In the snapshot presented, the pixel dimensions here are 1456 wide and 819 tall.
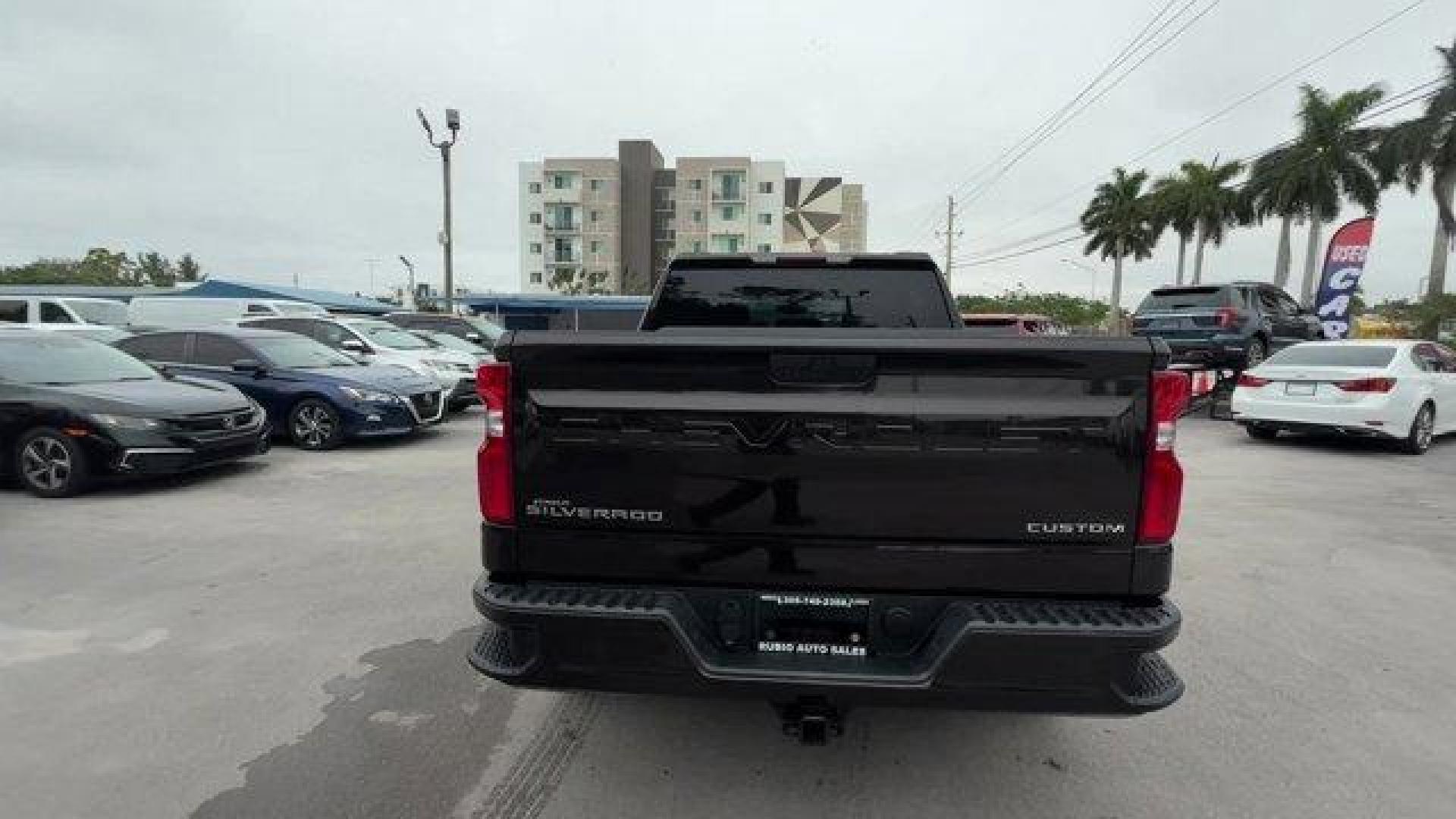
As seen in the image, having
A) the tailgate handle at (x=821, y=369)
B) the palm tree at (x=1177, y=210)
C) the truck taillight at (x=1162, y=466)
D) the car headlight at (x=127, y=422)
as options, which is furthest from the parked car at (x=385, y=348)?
the palm tree at (x=1177, y=210)

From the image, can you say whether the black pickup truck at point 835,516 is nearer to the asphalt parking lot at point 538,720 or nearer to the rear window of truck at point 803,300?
the asphalt parking lot at point 538,720

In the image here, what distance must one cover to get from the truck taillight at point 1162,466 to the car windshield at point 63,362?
921 centimetres

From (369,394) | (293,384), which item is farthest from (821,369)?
(293,384)

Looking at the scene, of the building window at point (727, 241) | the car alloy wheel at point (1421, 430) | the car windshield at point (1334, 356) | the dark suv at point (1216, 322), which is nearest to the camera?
the car windshield at point (1334, 356)

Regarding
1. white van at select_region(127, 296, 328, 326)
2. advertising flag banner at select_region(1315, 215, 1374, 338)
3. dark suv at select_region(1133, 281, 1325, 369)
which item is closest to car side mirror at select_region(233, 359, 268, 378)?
white van at select_region(127, 296, 328, 326)

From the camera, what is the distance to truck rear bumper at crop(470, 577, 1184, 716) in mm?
2328

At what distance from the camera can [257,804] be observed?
9.11 feet

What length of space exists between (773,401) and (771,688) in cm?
87

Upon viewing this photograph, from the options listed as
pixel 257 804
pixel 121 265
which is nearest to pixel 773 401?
pixel 257 804

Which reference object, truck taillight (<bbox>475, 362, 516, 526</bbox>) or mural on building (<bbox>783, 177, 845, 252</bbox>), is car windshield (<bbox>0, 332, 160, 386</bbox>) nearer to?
truck taillight (<bbox>475, 362, 516, 526</bbox>)

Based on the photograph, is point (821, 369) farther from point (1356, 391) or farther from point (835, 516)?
point (1356, 391)

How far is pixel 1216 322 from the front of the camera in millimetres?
14008

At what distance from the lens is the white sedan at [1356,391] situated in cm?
1010

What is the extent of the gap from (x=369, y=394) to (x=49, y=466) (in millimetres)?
3475
